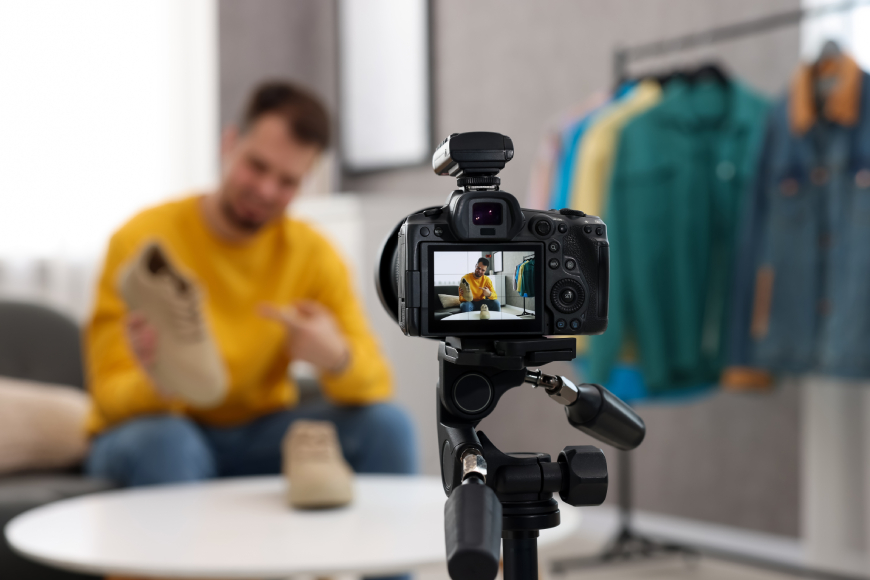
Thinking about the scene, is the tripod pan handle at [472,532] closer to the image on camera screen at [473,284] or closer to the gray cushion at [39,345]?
the image on camera screen at [473,284]

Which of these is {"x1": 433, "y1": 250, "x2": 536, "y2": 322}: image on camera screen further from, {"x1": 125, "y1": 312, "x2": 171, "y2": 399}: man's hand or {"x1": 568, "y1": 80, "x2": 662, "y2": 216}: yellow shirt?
{"x1": 568, "y1": 80, "x2": 662, "y2": 216}: yellow shirt

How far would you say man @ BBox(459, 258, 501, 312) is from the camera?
0.48m

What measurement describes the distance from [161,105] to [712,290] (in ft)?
6.21

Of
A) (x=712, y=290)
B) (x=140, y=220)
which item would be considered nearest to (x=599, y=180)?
(x=712, y=290)

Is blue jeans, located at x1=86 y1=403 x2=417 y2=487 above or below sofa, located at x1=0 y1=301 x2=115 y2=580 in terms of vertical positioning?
below

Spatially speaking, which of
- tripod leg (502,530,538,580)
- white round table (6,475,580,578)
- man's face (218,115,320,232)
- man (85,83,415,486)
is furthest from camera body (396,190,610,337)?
man's face (218,115,320,232)

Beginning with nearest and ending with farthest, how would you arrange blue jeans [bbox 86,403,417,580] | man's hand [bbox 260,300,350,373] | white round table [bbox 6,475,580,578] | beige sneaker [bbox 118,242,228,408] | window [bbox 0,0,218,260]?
1. white round table [bbox 6,475,580,578]
2. beige sneaker [bbox 118,242,228,408]
3. blue jeans [bbox 86,403,417,580]
4. man's hand [bbox 260,300,350,373]
5. window [bbox 0,0,218,260]

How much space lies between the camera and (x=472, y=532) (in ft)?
1.25

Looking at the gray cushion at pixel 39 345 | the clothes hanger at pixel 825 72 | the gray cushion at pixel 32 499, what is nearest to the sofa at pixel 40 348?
Result: the gray cushion at pixel 39 345

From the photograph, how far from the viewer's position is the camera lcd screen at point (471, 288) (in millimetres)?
474

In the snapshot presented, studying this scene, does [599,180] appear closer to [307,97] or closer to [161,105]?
[307,97]

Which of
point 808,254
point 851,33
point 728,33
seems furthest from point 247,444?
point 851,33

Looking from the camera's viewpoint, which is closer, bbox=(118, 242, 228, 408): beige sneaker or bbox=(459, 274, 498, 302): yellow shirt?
bbox=(459, 274, 498, 302): yellow shirt

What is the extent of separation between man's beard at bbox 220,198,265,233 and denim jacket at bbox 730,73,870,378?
40.9 inches
